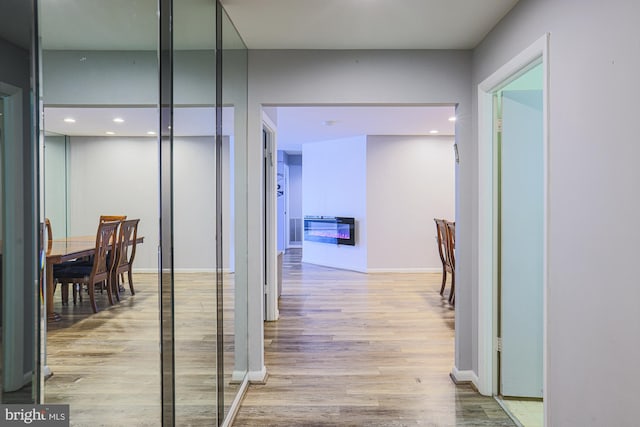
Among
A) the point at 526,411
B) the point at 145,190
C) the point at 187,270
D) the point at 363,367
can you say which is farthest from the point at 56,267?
the point at 526,411

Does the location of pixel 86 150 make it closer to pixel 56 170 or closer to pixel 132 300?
pixel 56 170

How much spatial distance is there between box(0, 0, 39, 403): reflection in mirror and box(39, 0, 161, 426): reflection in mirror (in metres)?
0.04

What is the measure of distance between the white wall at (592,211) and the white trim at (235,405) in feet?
5.50

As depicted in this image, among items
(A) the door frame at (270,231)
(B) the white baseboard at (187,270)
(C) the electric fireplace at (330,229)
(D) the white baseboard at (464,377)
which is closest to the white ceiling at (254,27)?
(B) the white baseboard at (187,270)

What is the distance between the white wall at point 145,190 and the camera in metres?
0.94

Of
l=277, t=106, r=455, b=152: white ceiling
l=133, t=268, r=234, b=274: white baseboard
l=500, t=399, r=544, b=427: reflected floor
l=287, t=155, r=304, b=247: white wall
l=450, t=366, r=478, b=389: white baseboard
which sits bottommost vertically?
l=500, t=399, r=544, b=427: reflected floor

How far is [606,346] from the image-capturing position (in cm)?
135

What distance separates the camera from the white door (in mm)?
2408

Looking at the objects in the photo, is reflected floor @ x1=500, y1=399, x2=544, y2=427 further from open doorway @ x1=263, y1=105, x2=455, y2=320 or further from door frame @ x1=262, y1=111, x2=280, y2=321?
open doorway @ x1=263, y1=105, x2=455, y2=320

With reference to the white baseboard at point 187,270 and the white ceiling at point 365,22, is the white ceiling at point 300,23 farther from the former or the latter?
the white baseboard at point 187,270

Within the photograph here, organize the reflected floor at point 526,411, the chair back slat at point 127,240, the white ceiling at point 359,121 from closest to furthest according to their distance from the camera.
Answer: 1. the chair back slat at point 127,240
2. the reflected floor at point 526,411
3. the white ceiling at point 359,121

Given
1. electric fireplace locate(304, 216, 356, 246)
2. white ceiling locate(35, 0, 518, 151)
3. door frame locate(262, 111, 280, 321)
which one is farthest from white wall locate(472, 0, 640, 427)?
electric fireplace locate(304, 216, 356, 246)

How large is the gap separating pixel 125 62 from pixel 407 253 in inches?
254

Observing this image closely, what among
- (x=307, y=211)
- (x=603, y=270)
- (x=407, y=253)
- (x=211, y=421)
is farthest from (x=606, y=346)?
(x=307, y=211)
